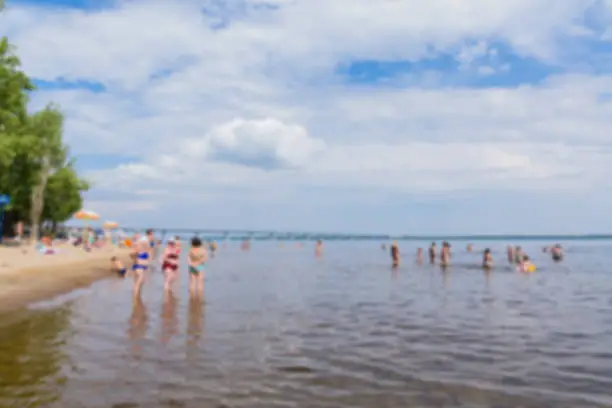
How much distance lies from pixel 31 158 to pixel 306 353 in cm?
4204

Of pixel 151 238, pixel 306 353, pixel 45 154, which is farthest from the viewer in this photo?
pixel 45 154

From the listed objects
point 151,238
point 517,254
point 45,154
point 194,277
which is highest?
point 45,154

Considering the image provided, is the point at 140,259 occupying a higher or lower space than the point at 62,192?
lower

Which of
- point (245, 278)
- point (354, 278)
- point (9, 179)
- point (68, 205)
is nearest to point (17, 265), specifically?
point (245, 278)

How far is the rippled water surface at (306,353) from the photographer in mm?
8016

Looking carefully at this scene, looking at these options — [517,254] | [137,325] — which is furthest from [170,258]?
[517,254]

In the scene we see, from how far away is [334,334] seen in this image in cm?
1313

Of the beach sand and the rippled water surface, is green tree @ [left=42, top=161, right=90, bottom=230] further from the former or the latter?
the rippled water surface

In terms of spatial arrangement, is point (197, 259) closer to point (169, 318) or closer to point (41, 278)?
point (169, 318)

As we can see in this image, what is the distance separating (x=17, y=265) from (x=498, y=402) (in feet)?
87.8

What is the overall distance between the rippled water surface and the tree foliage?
Answer: 1628 centimetres

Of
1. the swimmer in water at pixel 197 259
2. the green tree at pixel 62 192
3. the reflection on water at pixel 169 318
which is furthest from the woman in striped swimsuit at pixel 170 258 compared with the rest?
the green tree at pixel 62 192

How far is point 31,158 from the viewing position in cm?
4622

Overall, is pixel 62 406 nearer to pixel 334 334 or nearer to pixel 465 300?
pixel 334 334
